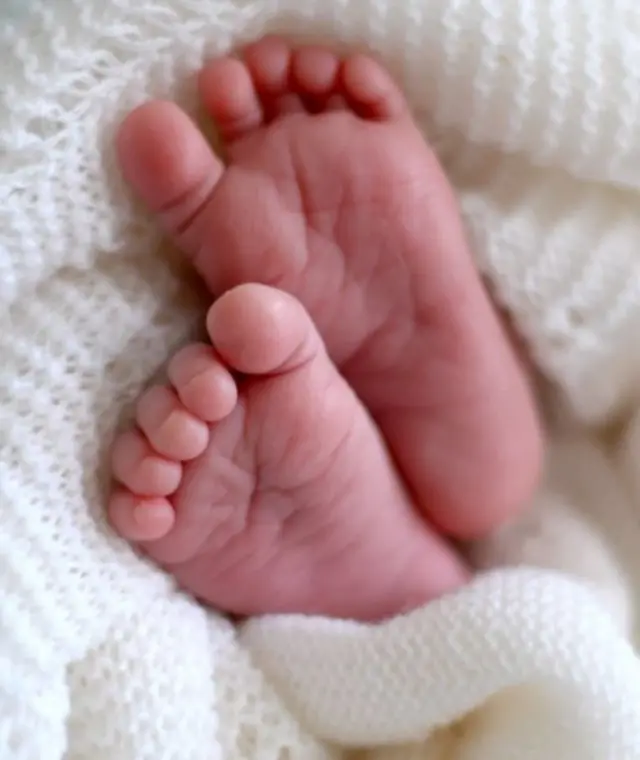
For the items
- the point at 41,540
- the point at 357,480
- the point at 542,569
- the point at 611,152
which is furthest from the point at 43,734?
the point at 611,152

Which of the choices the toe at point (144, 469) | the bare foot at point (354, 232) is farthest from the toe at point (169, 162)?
the toe at point (144, 469)

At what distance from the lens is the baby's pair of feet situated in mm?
614

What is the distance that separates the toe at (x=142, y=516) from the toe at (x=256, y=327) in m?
0.09

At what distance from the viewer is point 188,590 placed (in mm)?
688

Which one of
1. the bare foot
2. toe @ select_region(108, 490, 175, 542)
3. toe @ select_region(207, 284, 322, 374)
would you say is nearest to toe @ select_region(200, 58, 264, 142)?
the bare foot

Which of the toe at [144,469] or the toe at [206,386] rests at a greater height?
the toe at [206,386]

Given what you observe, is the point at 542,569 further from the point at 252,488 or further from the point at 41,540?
the point at 41,540

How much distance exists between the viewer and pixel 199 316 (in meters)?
0.69

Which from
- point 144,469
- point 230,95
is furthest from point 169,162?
point 144,469

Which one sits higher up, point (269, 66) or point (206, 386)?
point (269, 66)

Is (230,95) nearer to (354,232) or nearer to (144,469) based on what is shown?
(354,232)

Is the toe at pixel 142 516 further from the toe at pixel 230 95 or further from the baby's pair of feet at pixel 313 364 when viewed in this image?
the toe at pixel 230 95

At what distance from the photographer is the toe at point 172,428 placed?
2.01 ft

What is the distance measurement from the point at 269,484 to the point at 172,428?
7cm
